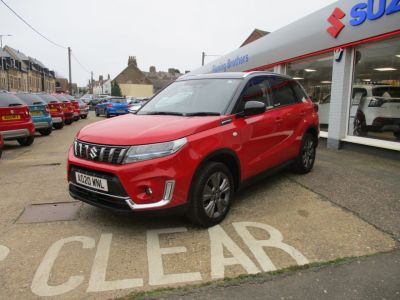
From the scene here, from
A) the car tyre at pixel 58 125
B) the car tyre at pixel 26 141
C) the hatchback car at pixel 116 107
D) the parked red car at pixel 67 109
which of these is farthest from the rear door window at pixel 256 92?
the hatchback car at pixel 116 107

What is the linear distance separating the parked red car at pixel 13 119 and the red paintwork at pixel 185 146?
6188 mm

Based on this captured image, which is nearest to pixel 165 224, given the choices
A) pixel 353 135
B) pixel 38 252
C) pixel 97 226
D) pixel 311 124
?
pixel 97 226

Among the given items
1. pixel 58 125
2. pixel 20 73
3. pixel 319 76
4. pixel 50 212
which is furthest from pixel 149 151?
pixel 20 73

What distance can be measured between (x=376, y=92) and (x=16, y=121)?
9.48 meters

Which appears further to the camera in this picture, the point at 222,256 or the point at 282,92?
the point at 282,92

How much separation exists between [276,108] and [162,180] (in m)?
2.50

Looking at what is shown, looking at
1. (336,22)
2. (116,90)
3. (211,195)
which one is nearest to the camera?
(211,195)

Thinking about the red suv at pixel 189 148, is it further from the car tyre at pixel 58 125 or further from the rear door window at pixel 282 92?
the car tyre at pixel 58 125

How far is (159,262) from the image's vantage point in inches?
127

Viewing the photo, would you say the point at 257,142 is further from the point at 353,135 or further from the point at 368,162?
the point at 353,135

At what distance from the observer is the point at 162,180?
3400 millimetres

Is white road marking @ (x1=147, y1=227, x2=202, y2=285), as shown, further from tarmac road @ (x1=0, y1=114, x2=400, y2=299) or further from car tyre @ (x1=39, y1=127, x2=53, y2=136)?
car tyre @ (x1=39, y1=127, x2=53, y2=136)

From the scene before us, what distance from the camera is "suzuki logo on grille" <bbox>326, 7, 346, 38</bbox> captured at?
8.65 m

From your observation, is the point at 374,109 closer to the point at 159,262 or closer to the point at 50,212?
the point at 159,262
